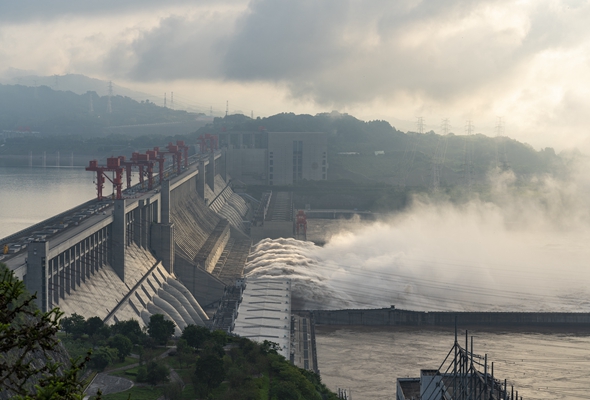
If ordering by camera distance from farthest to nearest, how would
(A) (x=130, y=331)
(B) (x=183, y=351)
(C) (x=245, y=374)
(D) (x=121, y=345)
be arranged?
1. (A) (x=130, y=331)
2. (B) (x=183, y=351)
3. (D) (x=121, y=345)
4. (C) (x=245, y=374)

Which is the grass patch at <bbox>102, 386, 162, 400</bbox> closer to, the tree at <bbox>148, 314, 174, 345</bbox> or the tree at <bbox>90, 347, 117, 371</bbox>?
the tree at <bbox>90, 347, 117, 371</bbox>

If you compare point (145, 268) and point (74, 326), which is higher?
point (74, 326)

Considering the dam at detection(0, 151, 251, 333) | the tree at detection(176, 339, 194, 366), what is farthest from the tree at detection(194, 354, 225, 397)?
the dam at detection(0, 151, 251, 333)

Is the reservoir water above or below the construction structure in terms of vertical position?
below

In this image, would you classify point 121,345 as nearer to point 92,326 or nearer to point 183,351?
point 183,351

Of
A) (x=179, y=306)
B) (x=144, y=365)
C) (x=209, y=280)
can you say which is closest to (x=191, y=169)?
(x=209, y=280)

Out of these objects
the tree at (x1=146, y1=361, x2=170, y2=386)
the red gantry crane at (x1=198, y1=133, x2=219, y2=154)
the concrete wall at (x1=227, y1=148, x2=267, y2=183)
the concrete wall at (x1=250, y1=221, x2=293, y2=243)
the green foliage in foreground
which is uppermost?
the red gantry crane at (x1=198, y1=133, x2=219, y2=154)

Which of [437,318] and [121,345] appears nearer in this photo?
[121,345]

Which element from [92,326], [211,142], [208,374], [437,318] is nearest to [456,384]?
[208,374]
